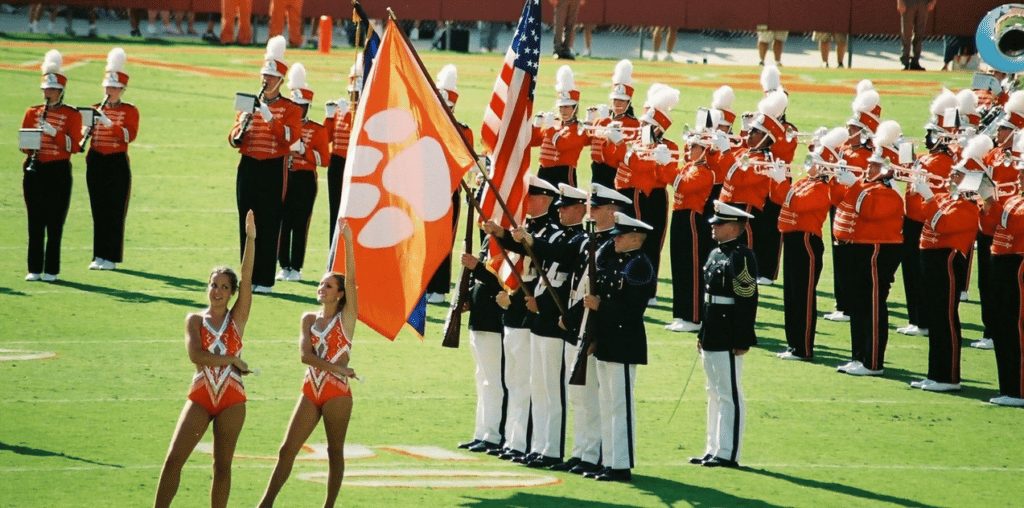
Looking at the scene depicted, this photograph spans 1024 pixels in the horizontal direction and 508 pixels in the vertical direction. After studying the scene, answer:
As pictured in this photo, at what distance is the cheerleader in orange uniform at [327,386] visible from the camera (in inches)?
344

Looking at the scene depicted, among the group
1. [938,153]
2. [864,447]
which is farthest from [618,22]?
[864,447]

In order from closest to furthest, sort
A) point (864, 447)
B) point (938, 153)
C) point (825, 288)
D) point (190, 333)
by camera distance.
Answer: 1. point (190, 333)
2. point (864, 447)
3. point (938, 153)
4. point (825, 288)

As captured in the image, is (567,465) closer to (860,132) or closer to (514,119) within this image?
(514,119)

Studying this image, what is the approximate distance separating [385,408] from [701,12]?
71.3ft

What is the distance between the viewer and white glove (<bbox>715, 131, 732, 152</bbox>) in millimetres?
15359

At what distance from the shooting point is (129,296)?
52.3ft

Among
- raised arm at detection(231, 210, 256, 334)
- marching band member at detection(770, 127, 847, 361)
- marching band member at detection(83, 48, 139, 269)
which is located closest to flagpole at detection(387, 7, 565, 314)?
raised arm at detection(231, 210, 256, 334)

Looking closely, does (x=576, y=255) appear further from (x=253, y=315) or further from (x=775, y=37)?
(x=775, y=37)

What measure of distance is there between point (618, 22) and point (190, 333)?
25.4 m

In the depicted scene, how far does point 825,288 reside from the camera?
714 inches

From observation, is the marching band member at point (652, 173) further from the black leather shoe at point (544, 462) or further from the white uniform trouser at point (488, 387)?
the black leather shoe at point (544, 462)

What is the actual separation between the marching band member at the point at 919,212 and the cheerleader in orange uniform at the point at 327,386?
654cm

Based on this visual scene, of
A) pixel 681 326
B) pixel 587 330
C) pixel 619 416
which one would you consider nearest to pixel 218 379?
pixel 587 330

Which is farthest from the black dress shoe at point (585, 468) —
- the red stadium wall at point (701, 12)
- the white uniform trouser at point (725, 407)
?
the red stadium wall at point (701, 12)
